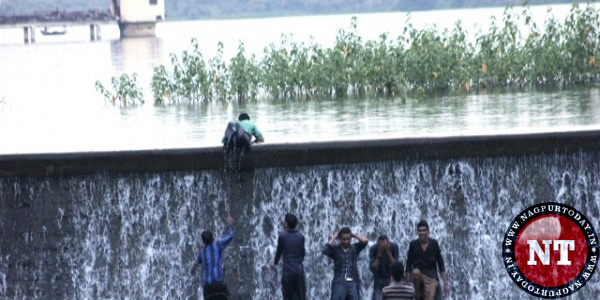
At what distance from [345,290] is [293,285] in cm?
52

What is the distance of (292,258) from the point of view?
44.8 ft

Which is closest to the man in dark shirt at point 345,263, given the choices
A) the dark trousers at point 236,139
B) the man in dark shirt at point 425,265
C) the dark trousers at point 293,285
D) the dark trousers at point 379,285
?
the dark trousers at point 379,285

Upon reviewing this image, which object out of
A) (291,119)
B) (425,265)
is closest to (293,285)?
(425,265)

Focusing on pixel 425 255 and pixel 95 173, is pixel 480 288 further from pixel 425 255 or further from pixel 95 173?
pixel 95 173

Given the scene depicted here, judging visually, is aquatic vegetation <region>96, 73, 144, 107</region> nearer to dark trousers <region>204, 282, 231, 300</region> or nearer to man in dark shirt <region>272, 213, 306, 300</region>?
man in dark shirt <region>272, 213, 306, 300</region>

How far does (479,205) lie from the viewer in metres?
15.5

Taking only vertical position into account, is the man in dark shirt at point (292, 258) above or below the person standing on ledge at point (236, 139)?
below

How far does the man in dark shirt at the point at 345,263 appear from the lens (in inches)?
528

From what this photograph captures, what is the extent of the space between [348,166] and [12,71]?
40945 millimetres

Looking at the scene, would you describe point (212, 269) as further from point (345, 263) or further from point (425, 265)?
point (425, 265)

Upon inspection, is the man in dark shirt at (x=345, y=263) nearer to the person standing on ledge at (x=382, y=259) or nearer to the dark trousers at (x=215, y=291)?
the person standing on ledge at (x=382, y=259)

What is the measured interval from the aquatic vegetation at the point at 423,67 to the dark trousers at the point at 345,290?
1293 cm

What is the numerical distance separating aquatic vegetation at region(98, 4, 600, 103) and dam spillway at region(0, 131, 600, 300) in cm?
1086

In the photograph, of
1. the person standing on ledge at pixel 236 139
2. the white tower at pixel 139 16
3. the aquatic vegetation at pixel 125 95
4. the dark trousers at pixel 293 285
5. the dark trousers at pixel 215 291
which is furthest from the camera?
the white tower at pixel 139 16
